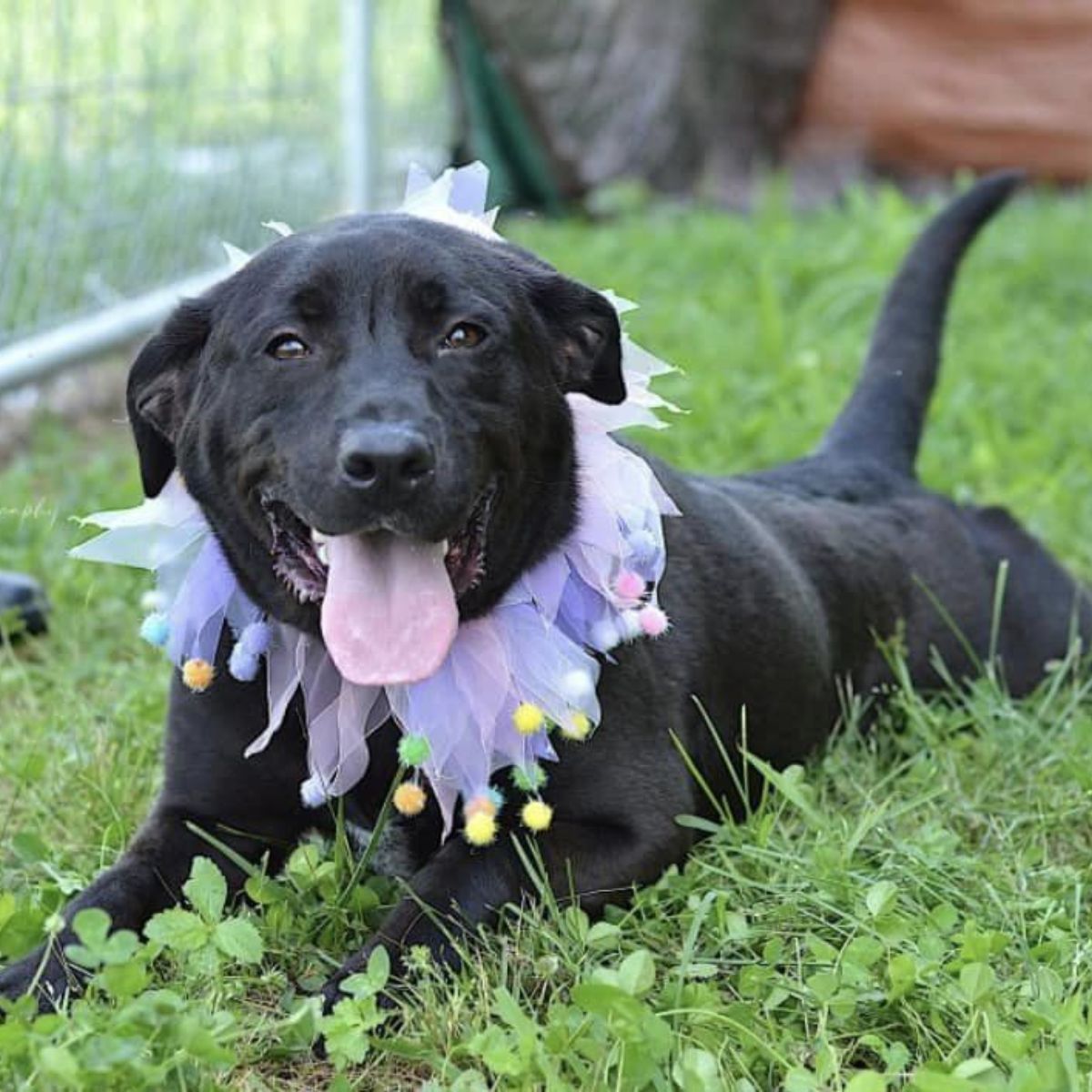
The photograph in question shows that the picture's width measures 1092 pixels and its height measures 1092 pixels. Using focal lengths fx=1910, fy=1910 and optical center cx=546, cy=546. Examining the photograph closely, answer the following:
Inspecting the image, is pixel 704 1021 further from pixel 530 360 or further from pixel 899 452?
pixel 899 452

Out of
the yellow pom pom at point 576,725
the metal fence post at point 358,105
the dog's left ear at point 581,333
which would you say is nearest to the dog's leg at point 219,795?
the yellow pom pom at point 576,725

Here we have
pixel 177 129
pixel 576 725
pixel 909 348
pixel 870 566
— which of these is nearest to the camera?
pixel 576 725

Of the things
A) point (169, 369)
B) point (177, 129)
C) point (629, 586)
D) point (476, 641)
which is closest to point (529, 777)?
point (476, 641)

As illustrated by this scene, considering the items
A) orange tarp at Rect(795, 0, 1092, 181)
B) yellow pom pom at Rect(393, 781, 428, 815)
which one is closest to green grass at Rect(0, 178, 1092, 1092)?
yellow pom pom at Rect(393, 781, 428, 815)

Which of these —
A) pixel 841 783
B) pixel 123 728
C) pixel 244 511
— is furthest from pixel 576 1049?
pixel 123 728

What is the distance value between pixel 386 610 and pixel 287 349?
39 centimetres

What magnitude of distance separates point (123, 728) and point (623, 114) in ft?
18.2

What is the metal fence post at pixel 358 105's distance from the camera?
6734 mm

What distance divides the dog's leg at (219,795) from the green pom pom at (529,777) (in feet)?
1.07

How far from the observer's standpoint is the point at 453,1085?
2.14 meters

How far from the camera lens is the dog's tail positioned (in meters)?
3.99

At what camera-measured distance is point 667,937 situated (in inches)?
101

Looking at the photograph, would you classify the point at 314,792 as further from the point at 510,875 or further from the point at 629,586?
the point at 629,586

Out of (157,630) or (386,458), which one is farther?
(157,630)
